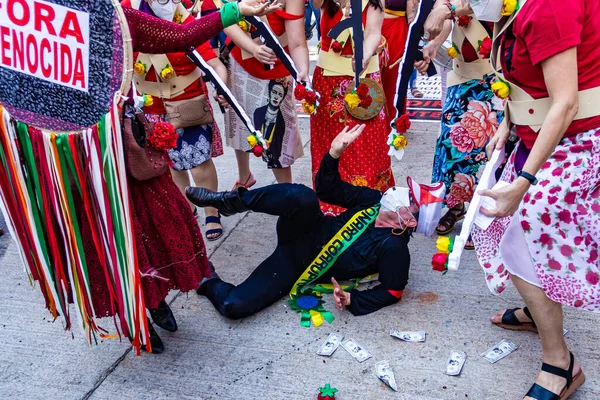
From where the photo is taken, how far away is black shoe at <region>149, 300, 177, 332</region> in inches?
109

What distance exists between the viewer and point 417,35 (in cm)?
291

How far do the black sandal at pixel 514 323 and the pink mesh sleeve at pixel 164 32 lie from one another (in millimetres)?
1740

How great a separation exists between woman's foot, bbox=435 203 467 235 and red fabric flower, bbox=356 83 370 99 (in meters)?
0.87

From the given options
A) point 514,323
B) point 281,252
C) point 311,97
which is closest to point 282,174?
point 311,97

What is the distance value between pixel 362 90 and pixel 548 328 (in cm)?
165

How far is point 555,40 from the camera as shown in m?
1.77

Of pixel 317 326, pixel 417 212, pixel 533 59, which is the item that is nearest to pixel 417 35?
pixel 417 212

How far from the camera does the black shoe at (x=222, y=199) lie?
9.47ft

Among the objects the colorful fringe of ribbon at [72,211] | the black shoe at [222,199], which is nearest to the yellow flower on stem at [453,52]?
the black shoe at [222,199]

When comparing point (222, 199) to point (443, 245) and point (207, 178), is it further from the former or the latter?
point (443, 245)

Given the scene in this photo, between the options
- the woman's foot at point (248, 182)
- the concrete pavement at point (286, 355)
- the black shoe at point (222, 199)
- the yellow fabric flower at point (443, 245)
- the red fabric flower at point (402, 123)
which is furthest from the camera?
the woman's foot at point (248, 182)

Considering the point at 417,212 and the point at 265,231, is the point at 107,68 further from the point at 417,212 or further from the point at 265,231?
the point at 265,231

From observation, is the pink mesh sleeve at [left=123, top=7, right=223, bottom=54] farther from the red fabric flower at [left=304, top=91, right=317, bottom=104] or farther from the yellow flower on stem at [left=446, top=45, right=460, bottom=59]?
the yellow flower on stem at [left=446, top=45, right=460, bottom=59]

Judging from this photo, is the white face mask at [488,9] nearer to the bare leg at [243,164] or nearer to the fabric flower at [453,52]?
the fabric flower at [453,52]
